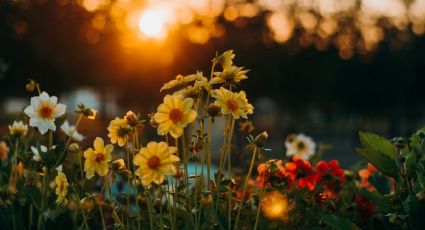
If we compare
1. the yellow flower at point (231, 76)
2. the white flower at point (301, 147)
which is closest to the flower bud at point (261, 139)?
the yellow flower at point (231, 76)

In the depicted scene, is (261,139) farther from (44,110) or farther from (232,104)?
(44,110)

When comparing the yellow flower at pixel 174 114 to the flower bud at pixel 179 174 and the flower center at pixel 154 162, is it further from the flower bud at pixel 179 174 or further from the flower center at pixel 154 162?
the flower bud at pixel 179 174

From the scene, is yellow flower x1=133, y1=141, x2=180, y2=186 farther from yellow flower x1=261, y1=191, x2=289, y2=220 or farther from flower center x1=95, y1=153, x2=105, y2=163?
yellow flower x1=261, y1=191, x2=289, y2=220

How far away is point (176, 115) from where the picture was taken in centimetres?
200

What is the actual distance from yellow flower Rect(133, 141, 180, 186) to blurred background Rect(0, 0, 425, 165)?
1801 cm

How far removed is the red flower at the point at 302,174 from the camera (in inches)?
126

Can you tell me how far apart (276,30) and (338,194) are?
25.4m

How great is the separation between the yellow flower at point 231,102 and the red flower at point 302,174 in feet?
3.91

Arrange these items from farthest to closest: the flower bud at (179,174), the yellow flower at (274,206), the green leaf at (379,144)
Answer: the green leaf at (379,144) < the yellow flower at (274,206) < the flower bud at (179,174)

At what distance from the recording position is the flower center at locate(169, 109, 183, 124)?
2002 mm

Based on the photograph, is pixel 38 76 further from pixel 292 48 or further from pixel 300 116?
pixel 300 116

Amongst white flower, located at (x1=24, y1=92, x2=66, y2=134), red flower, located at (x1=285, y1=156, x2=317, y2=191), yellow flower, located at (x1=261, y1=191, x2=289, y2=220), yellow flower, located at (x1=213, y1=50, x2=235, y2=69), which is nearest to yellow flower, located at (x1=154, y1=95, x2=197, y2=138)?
yellow flower, located at (x1=213, y1=50, x2=235, y2=69)

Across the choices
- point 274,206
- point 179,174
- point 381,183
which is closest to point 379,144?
point 381,183

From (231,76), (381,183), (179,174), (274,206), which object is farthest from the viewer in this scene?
(381,183)
